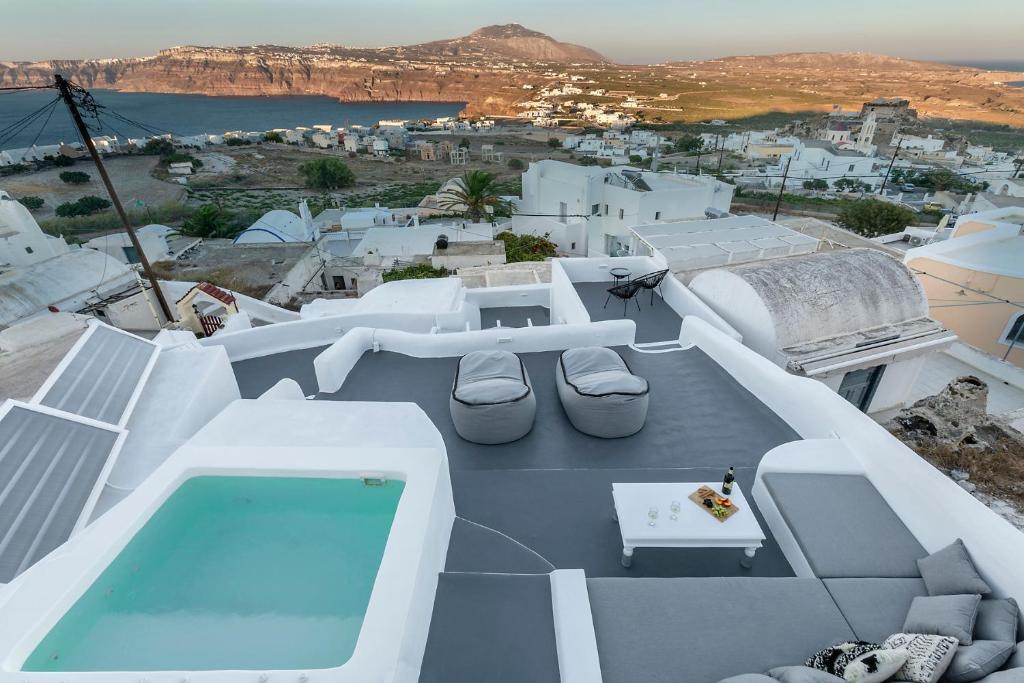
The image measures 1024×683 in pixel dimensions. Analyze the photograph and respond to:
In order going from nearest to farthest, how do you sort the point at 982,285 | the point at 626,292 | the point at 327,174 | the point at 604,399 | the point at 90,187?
the point at 604,399 → the point at 626,292 → the point at 982,285 → the point at 90,187 → the point at 327,174

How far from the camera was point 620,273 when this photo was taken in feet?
40.8

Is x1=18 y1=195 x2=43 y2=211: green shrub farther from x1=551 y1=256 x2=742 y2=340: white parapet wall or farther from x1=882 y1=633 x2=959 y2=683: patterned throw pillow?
x1=882 y1=633 x2=959 y2=683: patterned throw pillow

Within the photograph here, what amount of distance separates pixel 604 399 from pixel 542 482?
1.48 meters

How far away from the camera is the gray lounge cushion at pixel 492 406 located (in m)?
6.37

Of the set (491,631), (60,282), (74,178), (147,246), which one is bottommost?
(74,178)

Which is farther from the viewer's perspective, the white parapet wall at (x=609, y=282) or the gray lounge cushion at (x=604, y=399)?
the white parapet wall at (x=609, y=282)

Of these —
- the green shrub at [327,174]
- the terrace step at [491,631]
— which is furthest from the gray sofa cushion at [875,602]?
the green shrub at [327,174]

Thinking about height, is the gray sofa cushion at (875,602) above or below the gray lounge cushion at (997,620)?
below

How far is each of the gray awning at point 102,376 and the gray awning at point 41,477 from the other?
A: 1.35 ft

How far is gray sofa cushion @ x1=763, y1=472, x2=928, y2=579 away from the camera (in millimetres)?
4156

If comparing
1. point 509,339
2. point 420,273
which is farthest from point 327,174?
point 509,339

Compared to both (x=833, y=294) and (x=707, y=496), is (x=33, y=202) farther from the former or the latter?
(x=833, y=294)

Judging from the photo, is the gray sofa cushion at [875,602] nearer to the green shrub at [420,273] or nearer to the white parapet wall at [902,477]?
the white parapet wall at [902,477]

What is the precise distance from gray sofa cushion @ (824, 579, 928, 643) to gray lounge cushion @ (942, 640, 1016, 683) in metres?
0.53
